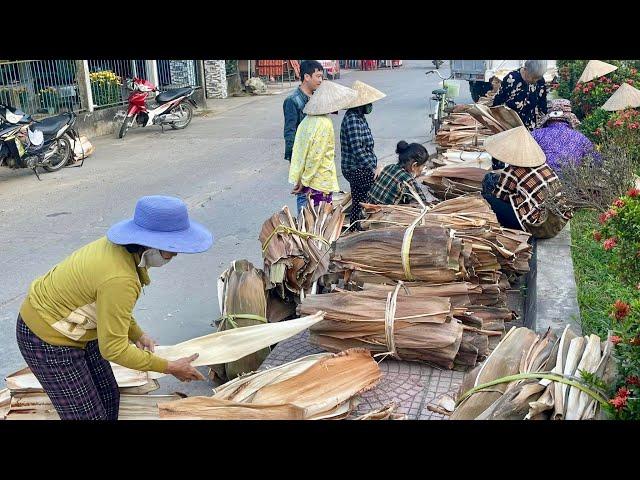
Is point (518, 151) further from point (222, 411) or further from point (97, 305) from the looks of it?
point (97, 305)

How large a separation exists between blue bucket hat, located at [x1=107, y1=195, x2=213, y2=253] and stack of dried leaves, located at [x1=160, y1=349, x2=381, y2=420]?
69 centimetres

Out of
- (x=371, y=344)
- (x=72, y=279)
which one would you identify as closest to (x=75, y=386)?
(x=72, y=279)

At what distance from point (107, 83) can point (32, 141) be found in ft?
14.5

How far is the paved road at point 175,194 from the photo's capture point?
5.49 m

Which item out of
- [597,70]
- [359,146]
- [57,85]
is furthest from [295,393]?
[57,85]

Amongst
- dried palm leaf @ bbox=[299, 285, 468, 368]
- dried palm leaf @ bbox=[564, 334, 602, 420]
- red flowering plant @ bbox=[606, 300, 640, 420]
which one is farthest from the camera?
dried palm leaf @ bbox=[299, 285, 468, 368]

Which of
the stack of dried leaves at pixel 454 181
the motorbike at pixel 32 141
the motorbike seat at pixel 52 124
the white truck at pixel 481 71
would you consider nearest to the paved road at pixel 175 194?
the motorbike at pixel 32 141

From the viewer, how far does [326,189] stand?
19.6 feet

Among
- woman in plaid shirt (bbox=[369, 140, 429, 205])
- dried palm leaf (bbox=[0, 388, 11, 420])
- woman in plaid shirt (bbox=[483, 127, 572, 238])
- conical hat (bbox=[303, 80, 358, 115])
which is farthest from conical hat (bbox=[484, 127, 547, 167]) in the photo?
dried palm leaf (bbox=[0, 388, 11, 420])

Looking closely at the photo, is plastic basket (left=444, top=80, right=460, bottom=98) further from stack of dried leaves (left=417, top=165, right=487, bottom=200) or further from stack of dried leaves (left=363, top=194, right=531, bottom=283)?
stack of dried leaves (left=363, top=194, right=531, bottom=283)

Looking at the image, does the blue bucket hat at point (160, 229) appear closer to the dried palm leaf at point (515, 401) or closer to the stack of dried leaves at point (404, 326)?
the stack of dried leaves at point (404, 326)

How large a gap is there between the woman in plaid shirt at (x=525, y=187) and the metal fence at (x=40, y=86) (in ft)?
32.0

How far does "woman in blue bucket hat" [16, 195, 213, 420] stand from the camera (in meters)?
2.86
